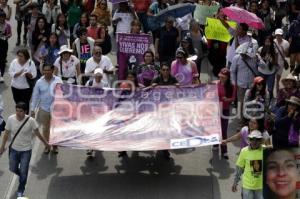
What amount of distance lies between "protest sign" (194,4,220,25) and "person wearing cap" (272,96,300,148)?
229 inches

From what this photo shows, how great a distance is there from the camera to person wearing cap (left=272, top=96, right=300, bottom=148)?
10938 millimetres

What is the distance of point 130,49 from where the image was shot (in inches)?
581

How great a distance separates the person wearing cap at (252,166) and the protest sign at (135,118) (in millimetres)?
1511

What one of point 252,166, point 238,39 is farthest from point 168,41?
point 252,166

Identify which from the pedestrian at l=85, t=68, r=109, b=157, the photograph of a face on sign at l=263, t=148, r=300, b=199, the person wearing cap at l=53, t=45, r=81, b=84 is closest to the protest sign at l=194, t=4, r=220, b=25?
the person wearing cap at l=53, t=45, r=81, b=84

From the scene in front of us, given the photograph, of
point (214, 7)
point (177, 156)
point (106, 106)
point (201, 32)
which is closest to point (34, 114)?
point (106, 106)

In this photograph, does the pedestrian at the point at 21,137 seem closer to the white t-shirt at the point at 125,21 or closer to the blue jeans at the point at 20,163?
the blue jeans at the point at 20,163

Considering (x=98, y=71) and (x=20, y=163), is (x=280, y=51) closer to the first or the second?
(x=98, y=71)

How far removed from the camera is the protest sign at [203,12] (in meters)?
16.5

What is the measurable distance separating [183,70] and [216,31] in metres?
2.42

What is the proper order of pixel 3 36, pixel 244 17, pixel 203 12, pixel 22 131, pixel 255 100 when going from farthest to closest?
pixel 203 12, pixel 3 36, pixel 244 17, pixel 255 100, pixel 22 131

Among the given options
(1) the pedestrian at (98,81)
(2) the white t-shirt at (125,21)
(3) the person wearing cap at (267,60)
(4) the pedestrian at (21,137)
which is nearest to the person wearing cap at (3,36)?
(2) the white t-shirt at (125,21)

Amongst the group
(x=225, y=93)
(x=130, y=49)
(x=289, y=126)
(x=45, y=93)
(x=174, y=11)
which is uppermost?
(x=174, y=11)

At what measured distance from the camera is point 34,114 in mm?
12070
